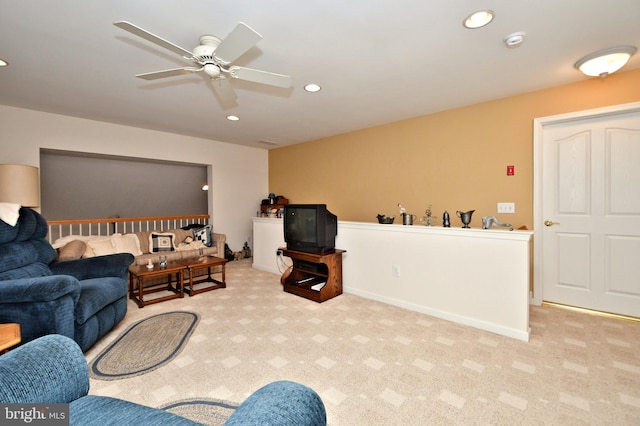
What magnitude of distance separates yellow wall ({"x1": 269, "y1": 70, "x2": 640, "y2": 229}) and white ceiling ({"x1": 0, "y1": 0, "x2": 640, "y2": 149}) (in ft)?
0.63

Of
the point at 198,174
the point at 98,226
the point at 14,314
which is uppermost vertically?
the point at 198,174

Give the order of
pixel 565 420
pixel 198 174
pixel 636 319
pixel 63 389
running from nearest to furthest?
pixel 63 389, pixel 565 420, pixel 636 319, pixel 198 174

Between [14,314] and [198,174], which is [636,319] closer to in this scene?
[14,314]

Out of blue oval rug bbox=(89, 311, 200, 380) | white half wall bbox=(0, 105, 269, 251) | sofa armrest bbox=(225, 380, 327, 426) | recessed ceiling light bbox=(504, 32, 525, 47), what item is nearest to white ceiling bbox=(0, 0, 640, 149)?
recessed ceiling light bbox=(504, 32, 525, 47)

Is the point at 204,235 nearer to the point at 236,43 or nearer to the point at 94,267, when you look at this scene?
the point at 94,267

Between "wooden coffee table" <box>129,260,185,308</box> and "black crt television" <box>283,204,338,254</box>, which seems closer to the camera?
"wooden coffee table" <box>129,260,185,308</box>

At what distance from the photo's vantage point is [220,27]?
189 centimetres

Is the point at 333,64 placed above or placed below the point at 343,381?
above

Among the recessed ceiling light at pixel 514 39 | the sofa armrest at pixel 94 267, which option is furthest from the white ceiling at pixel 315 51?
the sofa armrest at pixel 94 267

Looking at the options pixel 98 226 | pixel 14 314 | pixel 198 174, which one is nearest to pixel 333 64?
pixel 14 314

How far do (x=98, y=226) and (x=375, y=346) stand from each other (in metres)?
4.37

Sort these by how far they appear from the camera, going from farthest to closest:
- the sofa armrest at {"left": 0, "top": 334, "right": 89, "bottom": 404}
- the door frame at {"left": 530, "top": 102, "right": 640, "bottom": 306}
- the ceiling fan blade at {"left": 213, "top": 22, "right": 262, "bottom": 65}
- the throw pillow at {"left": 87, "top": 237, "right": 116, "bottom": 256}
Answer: the throw pillow at {"left": 87, "top": 237, "right": 116, "bottom": 256}, the door frame at {"left": 530, "top": 102, "right": 640, "bottom": 306}, the ceiling fan blade at {"left": 213, "top": 22, "right": 262, "bottom": 65}, the sofa armrest at {"left": 0, "top": 334, "right": 89, "bottom": 404}

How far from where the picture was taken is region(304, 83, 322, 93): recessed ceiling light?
9.33ft

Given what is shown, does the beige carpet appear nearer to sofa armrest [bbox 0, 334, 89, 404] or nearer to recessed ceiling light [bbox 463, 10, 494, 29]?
sofa armrest [bbox 0, 334, 89, 404]
